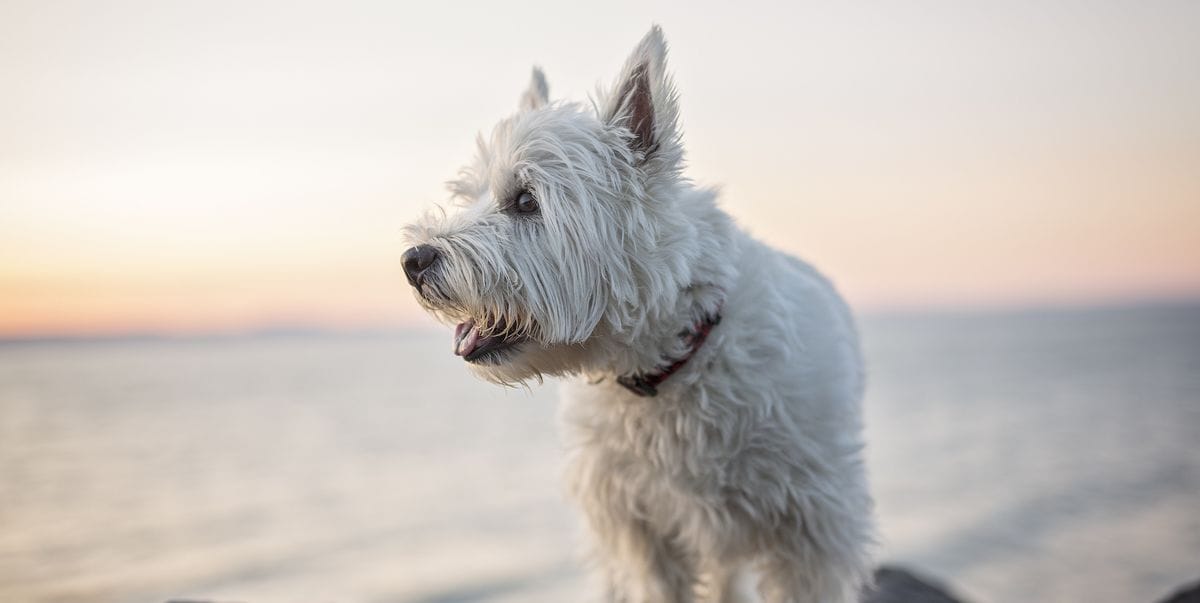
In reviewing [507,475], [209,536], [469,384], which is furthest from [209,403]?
[209,536]

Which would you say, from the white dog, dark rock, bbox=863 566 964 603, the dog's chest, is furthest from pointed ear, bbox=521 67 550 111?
dark rock, bbox=863 566 964 603

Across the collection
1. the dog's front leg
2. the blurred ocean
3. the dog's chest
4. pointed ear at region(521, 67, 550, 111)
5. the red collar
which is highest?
pointed ear at region(521, 67, 550, 111)

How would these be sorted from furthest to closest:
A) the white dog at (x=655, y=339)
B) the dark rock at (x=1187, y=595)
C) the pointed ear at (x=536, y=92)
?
the dark rock at (x=1187, y=595), the pointed ear at (x=536, y=92), the white dog at (x=655, y=339)

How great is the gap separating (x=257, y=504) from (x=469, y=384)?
2145 cm

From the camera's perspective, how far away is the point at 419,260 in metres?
3.31

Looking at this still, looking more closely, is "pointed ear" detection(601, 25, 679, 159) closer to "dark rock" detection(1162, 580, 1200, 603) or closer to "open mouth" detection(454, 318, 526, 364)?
"open mouth" detection(454, 318, 526, 364)

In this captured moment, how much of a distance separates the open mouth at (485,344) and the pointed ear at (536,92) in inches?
45.0

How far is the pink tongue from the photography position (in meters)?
3.50

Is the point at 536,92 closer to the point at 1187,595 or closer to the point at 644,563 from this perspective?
the point at 644,563

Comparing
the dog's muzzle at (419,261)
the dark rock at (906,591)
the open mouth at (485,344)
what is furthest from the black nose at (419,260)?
the dark rock at (906,591)

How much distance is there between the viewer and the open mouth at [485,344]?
349cm

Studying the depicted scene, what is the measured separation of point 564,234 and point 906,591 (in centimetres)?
333

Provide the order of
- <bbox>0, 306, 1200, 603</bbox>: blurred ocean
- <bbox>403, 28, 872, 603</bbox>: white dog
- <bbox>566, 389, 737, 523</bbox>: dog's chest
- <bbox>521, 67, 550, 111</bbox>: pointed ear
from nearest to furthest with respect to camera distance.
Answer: <bbox>403, 28, 872, 603</bbox>: white dog < <bbox>566, 389, 737, 523</bbox>: dog's chest < <bbox>521, 67, 550, 111</bbox>: pointed ear < <bbox>0, 306, 1200, 603</bbox>: blurred ocean

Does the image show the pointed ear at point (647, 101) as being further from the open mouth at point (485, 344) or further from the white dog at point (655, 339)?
the open mouth at point (485, 344)
